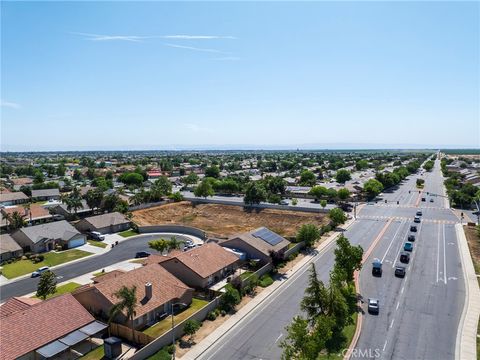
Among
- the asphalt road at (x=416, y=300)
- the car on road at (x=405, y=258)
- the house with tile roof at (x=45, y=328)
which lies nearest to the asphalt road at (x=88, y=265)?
the house with tile roof at (x=45, y=328)

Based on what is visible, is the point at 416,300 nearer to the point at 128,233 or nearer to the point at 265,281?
the point at 265,281

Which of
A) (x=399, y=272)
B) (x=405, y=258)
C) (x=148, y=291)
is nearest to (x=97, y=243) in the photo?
(x=148, y=291)

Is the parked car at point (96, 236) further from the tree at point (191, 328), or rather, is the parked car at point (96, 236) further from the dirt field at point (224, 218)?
the tree at point (191, 328)

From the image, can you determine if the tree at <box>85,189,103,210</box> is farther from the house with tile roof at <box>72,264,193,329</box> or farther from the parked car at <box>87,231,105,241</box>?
the house with tile roof at <box>72,264,193,329</box>

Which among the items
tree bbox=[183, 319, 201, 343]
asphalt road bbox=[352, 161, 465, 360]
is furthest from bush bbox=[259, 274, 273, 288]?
tree bbox=[183, 319, 201, 343]

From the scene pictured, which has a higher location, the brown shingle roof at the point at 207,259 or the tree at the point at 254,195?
the tree at the point at 254,195

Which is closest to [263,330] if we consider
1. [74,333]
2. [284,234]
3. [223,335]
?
[223,335]
